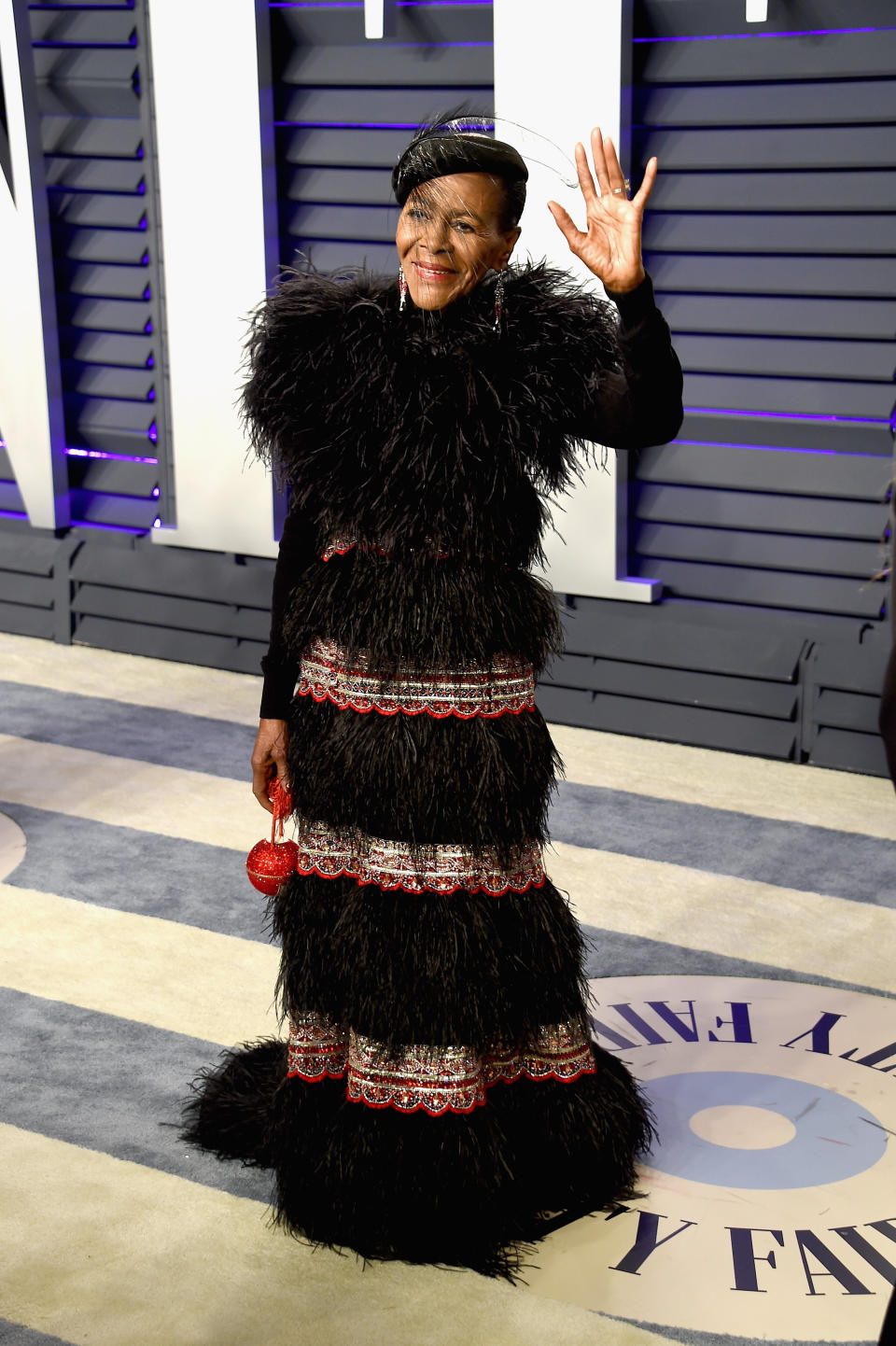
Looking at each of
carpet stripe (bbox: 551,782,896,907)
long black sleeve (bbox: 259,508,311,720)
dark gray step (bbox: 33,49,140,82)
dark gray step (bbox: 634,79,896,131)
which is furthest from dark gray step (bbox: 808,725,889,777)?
dark gray step (bbox: 33,49,140,82)

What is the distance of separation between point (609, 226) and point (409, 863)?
2.68ft

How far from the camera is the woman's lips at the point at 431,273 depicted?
6.26ft

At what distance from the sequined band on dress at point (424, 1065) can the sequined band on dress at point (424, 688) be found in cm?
43

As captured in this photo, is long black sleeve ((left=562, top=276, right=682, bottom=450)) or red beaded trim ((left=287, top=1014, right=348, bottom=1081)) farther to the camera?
red beaded trim ((left=287, top=1014, right=348, bottom=1081))

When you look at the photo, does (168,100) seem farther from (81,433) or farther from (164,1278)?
(164,1278)

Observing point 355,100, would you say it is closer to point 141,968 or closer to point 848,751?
point 848,751

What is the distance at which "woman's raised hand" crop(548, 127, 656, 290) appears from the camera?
1735 millimetres

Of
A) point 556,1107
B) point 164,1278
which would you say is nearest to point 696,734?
point 556,1107

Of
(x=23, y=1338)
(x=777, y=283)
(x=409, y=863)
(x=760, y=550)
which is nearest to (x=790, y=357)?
(x=777, y=283)

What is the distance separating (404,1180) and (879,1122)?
803 millimetres

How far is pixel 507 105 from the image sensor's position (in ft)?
13.7

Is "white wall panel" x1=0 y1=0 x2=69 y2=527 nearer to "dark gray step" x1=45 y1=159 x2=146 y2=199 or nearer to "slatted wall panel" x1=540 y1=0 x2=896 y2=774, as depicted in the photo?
"dark gray step" x1=45 y1=159 x2=146 y2=199

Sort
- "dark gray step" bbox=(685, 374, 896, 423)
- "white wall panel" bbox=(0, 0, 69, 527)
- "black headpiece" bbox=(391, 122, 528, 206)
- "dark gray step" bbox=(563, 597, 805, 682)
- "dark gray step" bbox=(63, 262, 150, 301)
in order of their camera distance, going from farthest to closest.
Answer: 1. "dark gray step" bbox=(63, 262, 150, 301)
2. "white wall panel" bbox=(0, 0, 69, 527)
3. "dark gray step" bbox=(563, 597, 805, 682)
4. "dark gray step" bbox=(685, 374, 896, 423)
5. "black headpiece" bbox=(391, 122, 528, 206)

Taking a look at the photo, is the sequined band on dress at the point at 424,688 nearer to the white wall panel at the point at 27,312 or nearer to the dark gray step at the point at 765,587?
the dark gray step at the point at 765,587
